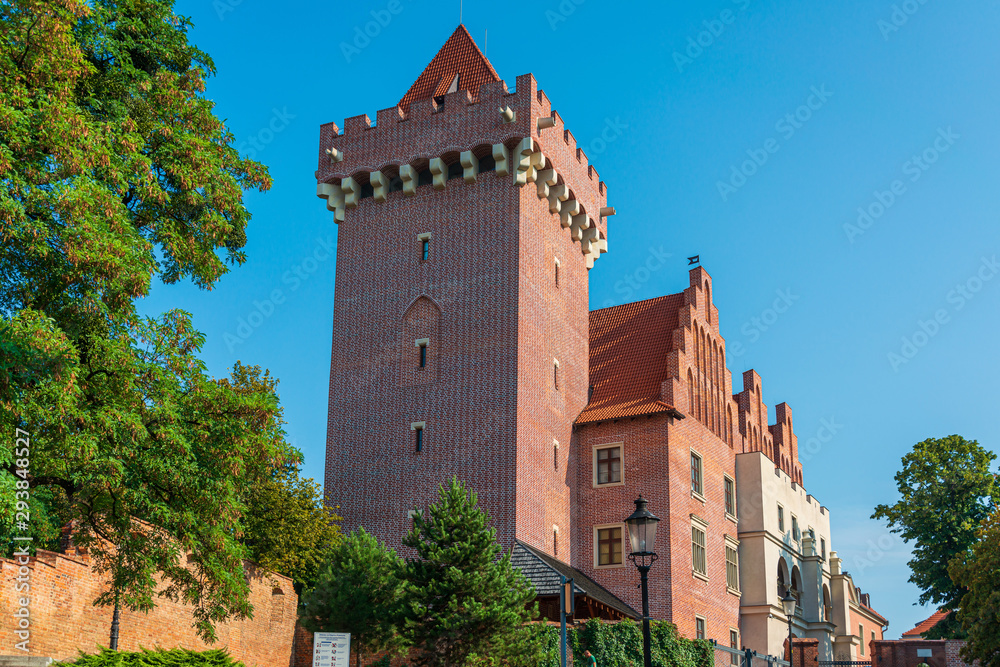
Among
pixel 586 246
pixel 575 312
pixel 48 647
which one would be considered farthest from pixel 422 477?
pixel 48 647

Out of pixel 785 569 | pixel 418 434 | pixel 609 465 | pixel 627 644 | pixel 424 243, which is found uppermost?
pixel 424 243

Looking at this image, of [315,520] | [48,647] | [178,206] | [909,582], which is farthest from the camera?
[909,582]

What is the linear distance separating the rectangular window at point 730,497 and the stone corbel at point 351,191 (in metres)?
17.6

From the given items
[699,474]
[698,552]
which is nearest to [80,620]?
[698,552]

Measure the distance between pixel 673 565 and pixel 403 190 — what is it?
1569 cm

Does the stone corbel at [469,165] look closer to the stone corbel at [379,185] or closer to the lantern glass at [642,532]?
the stone corbel at [379,185]

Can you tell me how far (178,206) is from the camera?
17688 mm

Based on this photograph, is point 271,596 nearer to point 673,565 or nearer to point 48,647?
point 48,647

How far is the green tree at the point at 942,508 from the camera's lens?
136 ft

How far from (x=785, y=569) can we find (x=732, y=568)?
15.7ft

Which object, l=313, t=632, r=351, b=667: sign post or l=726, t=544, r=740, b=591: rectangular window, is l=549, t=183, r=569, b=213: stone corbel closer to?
l=726, t=544, r=740, b=591: rectangular window

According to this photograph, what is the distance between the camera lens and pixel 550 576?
28906mm

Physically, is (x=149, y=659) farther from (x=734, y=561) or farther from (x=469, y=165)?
(x=734, y=561)

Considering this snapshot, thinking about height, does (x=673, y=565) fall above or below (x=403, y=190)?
below
